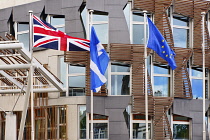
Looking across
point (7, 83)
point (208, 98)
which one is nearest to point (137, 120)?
point (208, 98)

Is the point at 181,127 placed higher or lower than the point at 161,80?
lower

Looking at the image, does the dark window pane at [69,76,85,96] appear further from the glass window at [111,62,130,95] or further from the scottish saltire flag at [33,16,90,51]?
the scottish saltire flag at [33,16,90,51]

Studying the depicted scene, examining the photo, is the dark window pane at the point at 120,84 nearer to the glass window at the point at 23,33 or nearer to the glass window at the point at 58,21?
the glass window at the point at 58,21

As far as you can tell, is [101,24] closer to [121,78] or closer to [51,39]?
[121,78]

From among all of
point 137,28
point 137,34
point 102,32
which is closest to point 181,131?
point 137,34

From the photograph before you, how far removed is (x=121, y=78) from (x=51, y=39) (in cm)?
819

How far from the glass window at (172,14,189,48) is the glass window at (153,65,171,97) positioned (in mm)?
1698

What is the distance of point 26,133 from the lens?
1353 inches

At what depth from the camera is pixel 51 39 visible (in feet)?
81.4

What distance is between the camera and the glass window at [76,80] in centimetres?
3234

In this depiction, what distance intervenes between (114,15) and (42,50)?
16.4 ft

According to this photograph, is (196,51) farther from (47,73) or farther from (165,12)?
(47,73)

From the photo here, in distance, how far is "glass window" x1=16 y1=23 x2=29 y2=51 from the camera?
34656mm

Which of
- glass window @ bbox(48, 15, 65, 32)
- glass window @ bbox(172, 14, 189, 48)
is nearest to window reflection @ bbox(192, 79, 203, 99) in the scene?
glass window @ bbox(172, 14, 189, 48)
